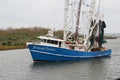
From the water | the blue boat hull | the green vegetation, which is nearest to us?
the water

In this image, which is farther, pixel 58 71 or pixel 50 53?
pixel 50 53

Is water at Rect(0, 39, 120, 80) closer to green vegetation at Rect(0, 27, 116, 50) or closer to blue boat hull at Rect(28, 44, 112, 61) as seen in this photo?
blue boat hull at Rect(28, 44, 112, 61)

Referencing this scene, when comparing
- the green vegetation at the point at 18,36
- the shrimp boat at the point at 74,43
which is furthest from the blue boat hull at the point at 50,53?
the green vegetation at the point at 18,36

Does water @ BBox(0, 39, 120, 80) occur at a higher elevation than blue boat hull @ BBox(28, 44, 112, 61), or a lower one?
lower

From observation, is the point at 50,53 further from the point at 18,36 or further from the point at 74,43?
the point at 18,36

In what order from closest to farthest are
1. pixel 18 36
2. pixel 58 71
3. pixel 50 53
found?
1. pixel 58 71
2. pixel 50 53
3. pixel 18 36

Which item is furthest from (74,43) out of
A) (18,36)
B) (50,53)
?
(18,36)

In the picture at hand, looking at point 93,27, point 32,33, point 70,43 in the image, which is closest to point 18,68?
point 70,43

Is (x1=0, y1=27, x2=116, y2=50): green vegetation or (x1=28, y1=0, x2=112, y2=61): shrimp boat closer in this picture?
(x1=28, y1=0, x2=112, y2=61): shrimp boat

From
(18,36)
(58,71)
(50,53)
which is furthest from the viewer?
(18,36)

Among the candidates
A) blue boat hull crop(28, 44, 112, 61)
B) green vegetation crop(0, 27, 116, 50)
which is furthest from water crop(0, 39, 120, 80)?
green vegetation crop(0, 27, 116, 50)

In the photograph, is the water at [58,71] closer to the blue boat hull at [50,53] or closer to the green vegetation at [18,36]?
the blue boat hull at [50,53]

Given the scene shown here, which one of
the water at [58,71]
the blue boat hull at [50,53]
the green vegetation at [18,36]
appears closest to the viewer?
the water at [58,71]

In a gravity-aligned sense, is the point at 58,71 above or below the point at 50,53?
below
